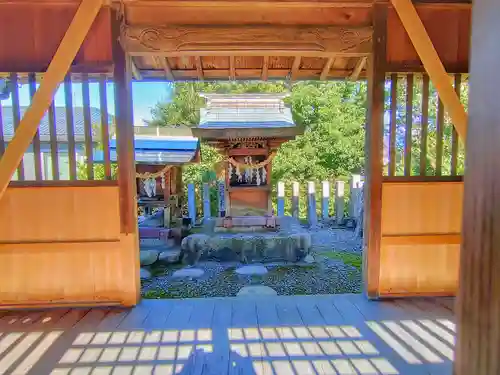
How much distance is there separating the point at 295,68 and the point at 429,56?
138cm

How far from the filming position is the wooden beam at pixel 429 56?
7.59 feet

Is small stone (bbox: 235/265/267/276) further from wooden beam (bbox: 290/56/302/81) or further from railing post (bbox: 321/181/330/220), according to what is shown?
railing post (bbox: 321/181/330/220)

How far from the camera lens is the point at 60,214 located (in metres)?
2.64

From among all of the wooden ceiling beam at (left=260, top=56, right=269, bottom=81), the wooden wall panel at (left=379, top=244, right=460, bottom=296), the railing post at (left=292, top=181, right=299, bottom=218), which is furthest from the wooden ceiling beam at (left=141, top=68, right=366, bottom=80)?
the railing post at (left=292, top=181, right=299, bottom=218)

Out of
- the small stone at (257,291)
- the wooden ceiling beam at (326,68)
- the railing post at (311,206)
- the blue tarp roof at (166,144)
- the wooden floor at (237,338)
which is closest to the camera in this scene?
the wooden floor at (237,338)

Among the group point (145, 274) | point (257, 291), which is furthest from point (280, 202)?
point (257, 291)

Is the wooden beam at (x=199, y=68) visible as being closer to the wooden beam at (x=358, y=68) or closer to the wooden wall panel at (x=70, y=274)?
the wooden beam at (x=358, y=68)

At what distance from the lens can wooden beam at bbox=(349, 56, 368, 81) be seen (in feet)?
10.7

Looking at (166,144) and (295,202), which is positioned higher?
(166,144)

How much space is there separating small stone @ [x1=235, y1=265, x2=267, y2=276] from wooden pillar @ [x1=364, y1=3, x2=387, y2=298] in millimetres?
2865

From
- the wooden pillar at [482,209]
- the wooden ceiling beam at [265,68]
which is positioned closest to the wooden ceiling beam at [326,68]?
the wooden ceiling beam at [265,68]

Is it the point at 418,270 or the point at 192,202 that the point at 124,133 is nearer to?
the point at 418,270

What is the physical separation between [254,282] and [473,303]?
4.50m

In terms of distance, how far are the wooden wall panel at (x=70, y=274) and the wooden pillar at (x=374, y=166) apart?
1937 millimetres
